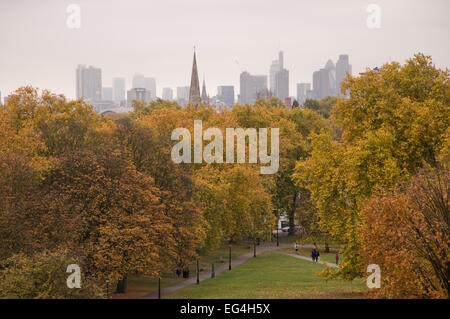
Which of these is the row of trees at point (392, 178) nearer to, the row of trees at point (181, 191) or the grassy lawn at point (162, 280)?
the row of trees at point (181, 191)

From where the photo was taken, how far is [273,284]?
139ft

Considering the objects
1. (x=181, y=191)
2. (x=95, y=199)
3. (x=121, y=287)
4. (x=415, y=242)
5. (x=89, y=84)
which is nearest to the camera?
(x=415, y=242)

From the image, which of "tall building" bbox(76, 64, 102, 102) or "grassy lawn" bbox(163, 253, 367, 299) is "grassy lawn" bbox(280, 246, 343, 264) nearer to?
"grassy lawn" bbox(163, 253, 367, 299)

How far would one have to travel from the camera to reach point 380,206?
2512 centimetres

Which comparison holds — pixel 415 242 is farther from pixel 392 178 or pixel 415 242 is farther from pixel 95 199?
pixel 95 199

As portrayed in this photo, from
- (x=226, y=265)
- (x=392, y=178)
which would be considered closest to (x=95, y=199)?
(x=392, y=178)

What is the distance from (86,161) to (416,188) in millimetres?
20557

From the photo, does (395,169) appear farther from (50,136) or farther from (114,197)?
(50,136)

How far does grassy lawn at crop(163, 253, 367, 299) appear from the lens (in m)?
35.1

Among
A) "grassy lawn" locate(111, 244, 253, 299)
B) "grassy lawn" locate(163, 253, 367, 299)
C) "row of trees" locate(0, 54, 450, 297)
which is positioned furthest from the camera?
"grassy lawn" locate(111, 244, 253, 299)

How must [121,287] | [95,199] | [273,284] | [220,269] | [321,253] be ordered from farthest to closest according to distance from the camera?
[321,253]
[220,269]
[273,284]
[121,287]
[95,199]

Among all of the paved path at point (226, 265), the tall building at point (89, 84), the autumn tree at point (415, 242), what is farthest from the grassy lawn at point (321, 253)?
the tall building at point (89, 84)

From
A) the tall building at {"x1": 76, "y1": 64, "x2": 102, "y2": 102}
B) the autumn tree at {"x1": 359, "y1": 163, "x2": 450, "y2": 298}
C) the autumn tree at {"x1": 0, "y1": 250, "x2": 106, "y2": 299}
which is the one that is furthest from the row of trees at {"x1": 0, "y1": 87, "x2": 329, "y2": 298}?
the tall building at {"x1": 76, "y1": 64, "x2": 102, "y2": 102}
